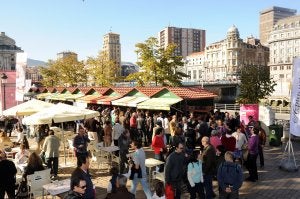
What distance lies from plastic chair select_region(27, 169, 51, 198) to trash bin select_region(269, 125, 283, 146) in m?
11.5

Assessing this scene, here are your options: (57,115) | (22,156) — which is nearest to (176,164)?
(22,156)

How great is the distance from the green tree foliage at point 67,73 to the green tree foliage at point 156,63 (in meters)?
20.0

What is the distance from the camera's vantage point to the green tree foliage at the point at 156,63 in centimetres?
4088

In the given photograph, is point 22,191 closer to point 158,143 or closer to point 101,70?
point 158,143

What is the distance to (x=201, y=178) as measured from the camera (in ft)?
26.3

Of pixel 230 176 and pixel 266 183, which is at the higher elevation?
pixel 230 176

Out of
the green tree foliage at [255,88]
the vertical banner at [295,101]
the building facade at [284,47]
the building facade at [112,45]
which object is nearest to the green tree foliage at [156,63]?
the green tree foliage at [255,88]

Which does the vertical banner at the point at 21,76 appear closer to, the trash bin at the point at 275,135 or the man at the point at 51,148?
the man at the point at 51,148

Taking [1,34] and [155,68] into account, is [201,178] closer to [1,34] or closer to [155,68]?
[155,68]

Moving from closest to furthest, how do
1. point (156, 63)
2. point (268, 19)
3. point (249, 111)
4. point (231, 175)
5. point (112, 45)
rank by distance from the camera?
1. point (231, 175)
2. point (249, 111)
3. point (156, 63)
4. point (268, 19)
5. point (112, 45)

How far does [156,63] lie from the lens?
40750mm

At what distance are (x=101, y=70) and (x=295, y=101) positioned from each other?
1929 inches

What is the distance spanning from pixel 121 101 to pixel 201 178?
14059 mm

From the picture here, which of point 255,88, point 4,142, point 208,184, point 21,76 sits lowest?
point 208,184
